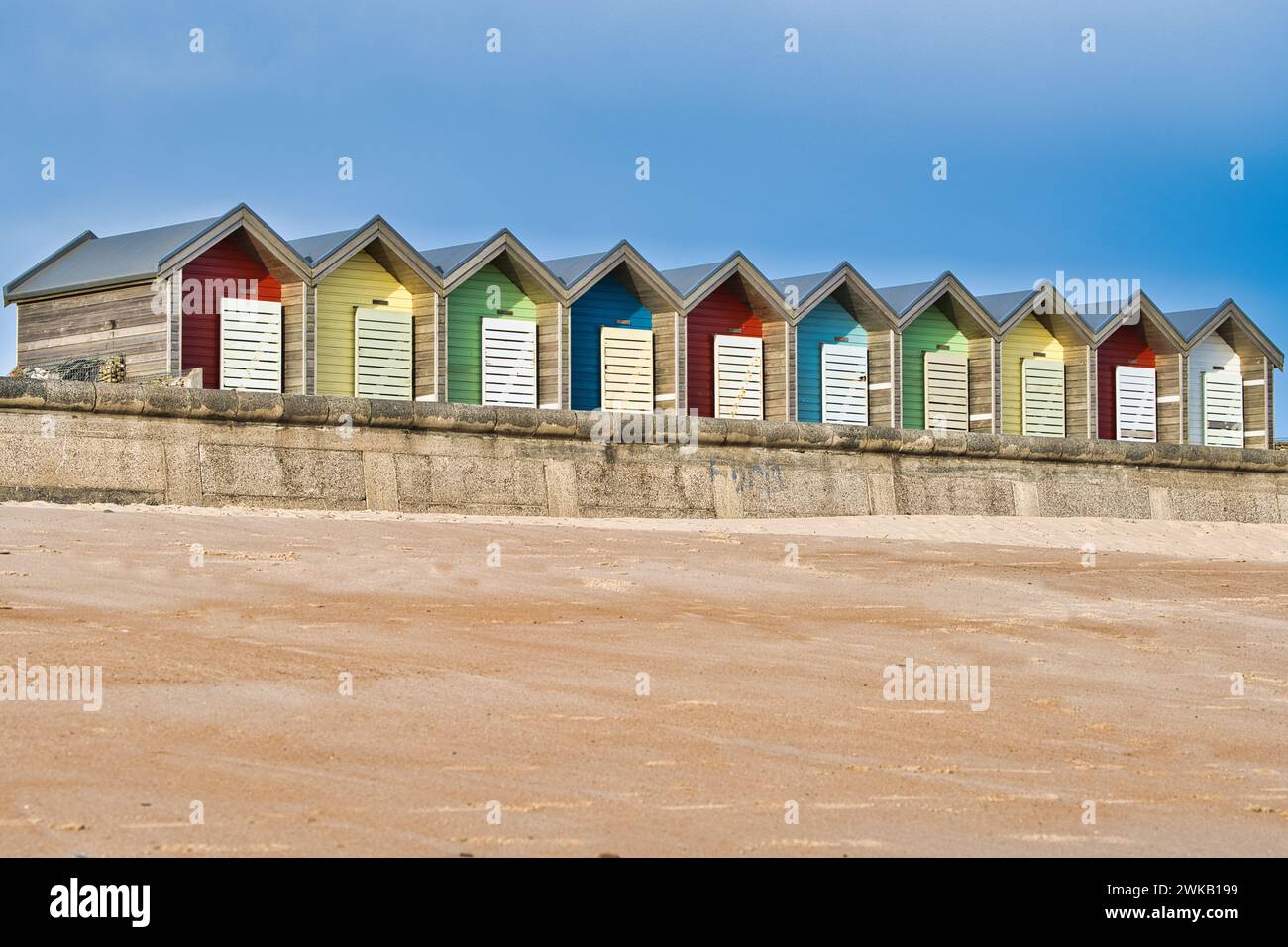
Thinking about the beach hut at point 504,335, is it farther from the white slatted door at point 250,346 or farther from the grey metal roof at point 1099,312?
the grey metal roof at point 1099,312

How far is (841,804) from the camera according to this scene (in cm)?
618

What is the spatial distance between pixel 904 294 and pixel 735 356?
3849 millimetres

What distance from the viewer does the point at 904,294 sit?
32531mm

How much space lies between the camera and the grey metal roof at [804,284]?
30.8 m

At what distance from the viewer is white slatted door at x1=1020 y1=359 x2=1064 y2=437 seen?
112ft

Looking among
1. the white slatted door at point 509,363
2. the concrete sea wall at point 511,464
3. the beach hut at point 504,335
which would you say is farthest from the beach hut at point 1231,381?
the white slatted door at point 509,363

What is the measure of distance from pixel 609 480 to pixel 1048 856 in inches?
511

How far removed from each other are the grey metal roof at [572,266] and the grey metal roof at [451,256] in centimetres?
122

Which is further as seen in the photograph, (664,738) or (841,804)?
(664,738)

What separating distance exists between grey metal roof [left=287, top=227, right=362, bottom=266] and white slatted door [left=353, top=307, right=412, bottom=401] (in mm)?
1149

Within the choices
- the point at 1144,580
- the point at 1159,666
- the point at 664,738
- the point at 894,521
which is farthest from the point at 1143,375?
the point at 664,738

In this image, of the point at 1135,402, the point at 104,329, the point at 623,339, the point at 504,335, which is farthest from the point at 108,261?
the point at 1135,402

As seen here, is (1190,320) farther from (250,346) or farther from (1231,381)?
(250,346)
